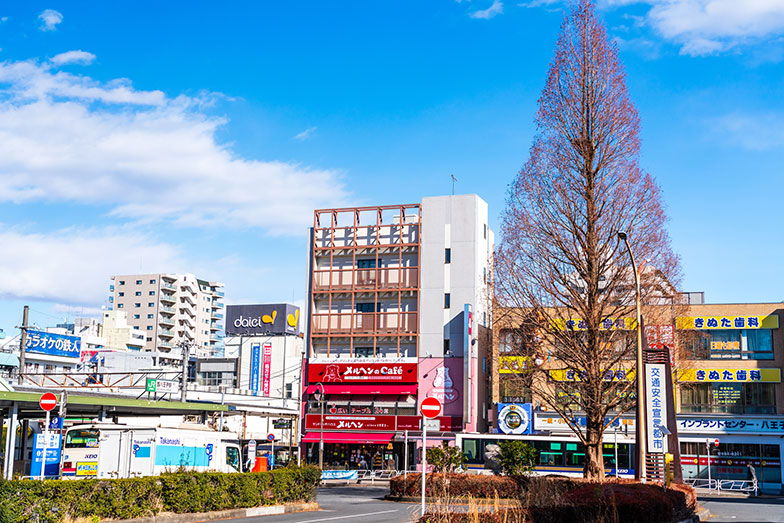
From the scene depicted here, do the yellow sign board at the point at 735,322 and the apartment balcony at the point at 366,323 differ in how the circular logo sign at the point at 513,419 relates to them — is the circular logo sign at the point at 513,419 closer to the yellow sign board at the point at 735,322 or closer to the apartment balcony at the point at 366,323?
the apartment balcony at the point at 366,323

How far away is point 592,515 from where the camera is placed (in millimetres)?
15609

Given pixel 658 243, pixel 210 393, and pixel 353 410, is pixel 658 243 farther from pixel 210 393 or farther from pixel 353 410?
pixel 210 393

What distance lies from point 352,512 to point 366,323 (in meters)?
38.3

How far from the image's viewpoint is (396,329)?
6294 cm

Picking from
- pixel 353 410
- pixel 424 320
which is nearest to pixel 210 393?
pixel 353 410

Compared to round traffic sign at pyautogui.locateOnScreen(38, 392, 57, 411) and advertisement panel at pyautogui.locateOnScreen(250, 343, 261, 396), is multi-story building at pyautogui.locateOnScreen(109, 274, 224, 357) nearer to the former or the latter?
advertisement panel at pyautogui.locateOnScreen(250, 343, 261, 396)

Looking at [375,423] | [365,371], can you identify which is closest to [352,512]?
[375,423]

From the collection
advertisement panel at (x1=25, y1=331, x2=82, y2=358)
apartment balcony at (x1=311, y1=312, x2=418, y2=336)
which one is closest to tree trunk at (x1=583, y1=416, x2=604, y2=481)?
apartment balcony at (x1=311, y1=312, x2=418, y2=336)

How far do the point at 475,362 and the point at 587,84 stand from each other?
105 feet

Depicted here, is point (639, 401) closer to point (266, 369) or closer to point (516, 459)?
point (516, 459)

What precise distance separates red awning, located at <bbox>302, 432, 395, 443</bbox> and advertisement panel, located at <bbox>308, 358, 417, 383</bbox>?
13.3 feet

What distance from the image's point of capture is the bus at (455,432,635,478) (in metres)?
43.7

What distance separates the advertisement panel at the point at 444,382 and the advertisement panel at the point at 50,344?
30.8 metres

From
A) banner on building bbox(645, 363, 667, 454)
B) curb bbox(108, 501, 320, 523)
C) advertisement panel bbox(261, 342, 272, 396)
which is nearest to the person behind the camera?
curb bbox(108, 501, 320, 523)
